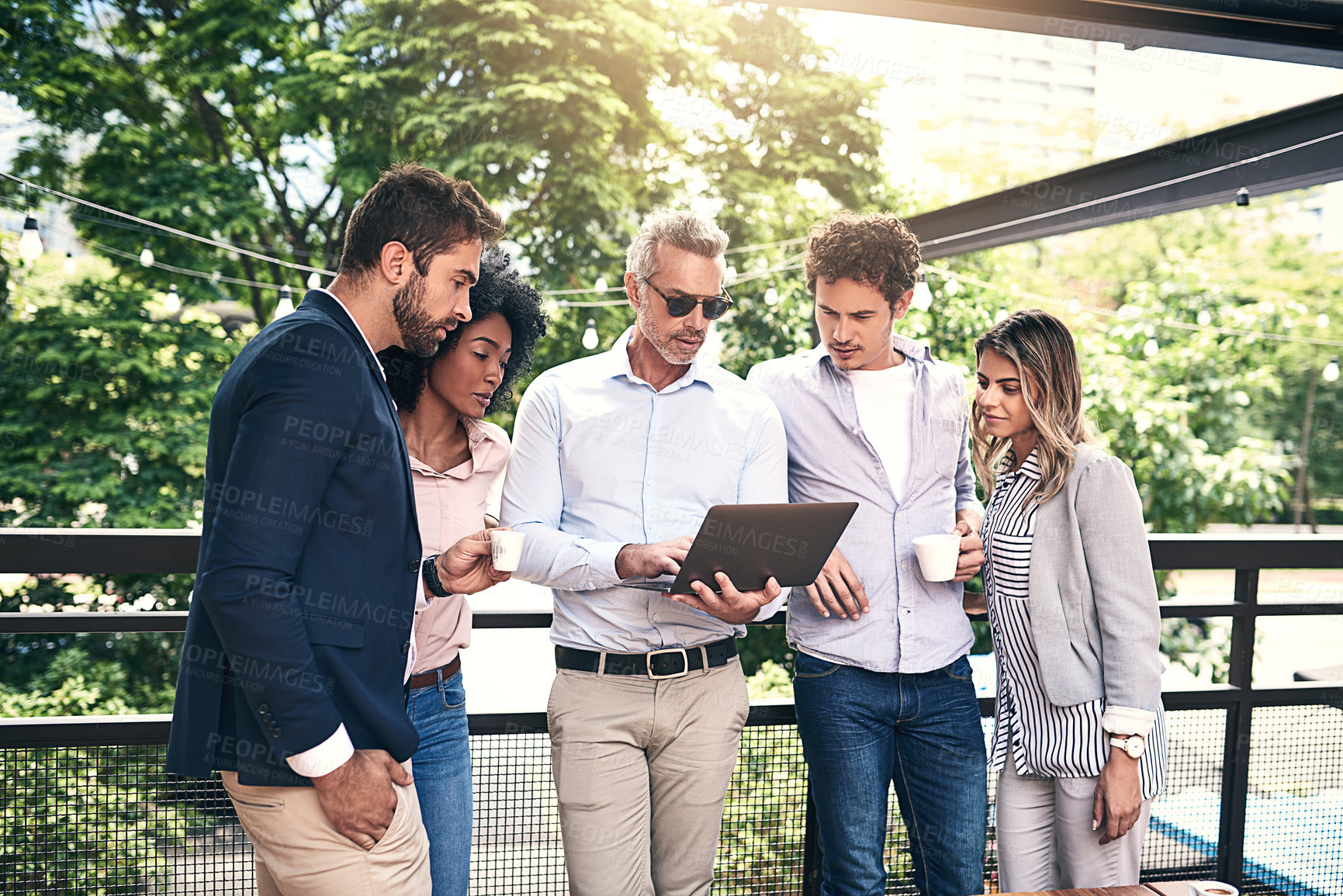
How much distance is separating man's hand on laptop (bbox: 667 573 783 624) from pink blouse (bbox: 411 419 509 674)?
1.38 ft

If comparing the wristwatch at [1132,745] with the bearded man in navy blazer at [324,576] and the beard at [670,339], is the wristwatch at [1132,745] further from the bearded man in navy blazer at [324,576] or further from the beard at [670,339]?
the bearded man in navy blazer at [324,576]

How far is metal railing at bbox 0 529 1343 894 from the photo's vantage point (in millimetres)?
1856

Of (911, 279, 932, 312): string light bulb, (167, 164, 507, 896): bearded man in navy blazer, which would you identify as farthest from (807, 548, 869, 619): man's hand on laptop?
(911, 279, 932, 312): string light bulb

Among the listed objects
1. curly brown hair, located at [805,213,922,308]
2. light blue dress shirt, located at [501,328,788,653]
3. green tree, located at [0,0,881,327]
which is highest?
green tree, located at [0,0,881,327]

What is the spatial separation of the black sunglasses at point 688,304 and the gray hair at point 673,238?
0.04 m

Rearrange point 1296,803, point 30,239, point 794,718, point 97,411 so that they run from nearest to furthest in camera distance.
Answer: point 794,718 < point 1296,803 < point 30,239 < point 97,411

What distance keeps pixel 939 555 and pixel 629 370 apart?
73 cm

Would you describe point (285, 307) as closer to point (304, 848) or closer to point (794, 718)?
point (794, 718)

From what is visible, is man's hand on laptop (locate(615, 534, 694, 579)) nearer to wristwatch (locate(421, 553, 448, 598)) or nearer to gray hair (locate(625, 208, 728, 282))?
wristwatch (locate(421, 553, 448, 598))

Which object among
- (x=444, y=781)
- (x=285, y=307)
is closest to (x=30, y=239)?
(x=285, y=307)

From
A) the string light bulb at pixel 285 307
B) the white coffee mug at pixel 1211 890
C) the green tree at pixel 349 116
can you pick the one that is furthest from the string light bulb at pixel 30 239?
the white coffee mug at pixel 1211 890

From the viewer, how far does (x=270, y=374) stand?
1.17m

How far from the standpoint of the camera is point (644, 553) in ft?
5.56

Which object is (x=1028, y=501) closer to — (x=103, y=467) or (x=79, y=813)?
(x=79, y=813)
